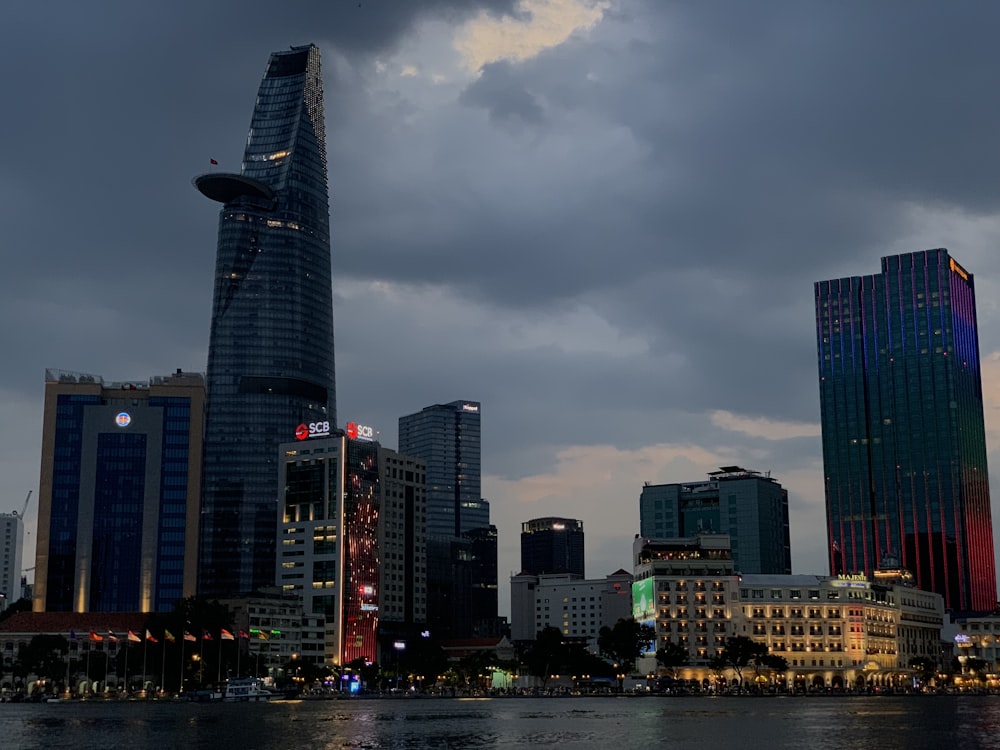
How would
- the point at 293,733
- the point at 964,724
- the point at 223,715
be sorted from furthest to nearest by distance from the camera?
the point at 223,715, the point at 964,724, the point at 293,733

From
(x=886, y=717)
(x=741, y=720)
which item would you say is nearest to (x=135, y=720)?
(x=741, y=720)

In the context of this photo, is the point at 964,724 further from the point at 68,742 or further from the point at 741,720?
Answer: the point at 68,742

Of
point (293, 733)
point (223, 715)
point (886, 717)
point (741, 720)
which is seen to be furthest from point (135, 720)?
point (886, 717)

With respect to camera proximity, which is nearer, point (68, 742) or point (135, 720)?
point (68, 742)

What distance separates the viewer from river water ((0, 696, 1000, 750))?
410 feet

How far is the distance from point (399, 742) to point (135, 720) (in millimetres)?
57750

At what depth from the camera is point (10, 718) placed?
18000 cm

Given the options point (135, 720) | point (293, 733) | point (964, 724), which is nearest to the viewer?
point (293, 733)

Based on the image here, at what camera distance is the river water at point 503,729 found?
124938 millimetres

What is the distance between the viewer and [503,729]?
153 metres

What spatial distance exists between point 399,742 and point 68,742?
33.7 m

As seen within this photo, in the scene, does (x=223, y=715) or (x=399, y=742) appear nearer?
(x=399, y=742)

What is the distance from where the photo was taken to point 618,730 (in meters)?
150

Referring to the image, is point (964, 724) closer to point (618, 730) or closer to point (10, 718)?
point (618, 730)
